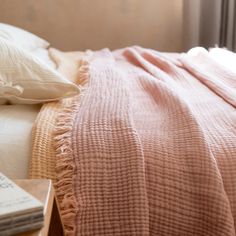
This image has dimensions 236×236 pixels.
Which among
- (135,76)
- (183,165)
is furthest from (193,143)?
(135,76)

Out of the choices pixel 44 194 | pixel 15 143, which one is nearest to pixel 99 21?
pixel 15 143

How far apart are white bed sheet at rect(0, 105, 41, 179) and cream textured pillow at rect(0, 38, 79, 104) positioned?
0.05 metres

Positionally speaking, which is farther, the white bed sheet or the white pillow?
the white pillow

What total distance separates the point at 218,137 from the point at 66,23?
77.9 inches

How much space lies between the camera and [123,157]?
754 millimetres

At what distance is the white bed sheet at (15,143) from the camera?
2.50ft

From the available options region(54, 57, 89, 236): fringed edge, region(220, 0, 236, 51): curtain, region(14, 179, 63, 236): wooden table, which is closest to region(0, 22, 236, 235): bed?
region(54, 57, 89, 236): fringed edge

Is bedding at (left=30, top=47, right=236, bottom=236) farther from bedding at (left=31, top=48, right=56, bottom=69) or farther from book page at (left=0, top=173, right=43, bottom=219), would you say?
bedding at (left=31, top=48, right=56, bottom=69)

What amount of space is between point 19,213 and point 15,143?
1.18 feet

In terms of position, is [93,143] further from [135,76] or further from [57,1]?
[57,1]

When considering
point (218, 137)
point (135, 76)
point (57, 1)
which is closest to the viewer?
point (218, 137)

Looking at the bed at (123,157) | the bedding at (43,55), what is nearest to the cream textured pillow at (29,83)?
the bed at (123,157)

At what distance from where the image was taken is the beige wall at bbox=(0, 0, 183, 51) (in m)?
2.55

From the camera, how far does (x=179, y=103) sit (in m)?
0.92
